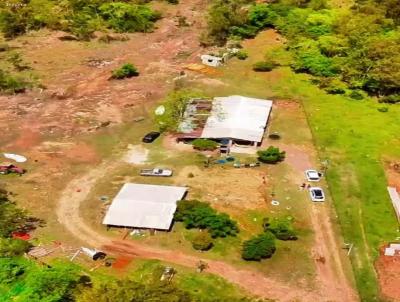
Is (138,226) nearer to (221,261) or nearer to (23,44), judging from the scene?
(221,261)

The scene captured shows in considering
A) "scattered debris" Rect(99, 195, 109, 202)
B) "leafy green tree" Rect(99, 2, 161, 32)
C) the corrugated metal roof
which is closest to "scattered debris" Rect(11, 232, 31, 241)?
"scattered debris" Rect(99, 195, 109, 202)

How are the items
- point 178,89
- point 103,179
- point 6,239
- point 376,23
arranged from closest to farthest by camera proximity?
1. point 6,239
2. point 103,179
3. point 178,89
4. point 376,23

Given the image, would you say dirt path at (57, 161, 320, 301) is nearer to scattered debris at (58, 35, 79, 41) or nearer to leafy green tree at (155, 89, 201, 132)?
leafy green tree at (155, 89, 201, 132)

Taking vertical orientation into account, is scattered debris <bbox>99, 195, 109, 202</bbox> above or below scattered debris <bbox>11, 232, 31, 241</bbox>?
above

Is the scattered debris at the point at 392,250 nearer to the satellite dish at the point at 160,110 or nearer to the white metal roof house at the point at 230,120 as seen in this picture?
the white metal roof house at the point at 230,120

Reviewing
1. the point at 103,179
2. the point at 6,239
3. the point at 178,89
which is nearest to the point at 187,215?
the point at 103,179

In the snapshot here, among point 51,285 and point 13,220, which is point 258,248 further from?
point 13,220

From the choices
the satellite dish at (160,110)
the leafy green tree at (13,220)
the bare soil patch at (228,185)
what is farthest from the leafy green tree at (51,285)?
the satellite dish at (160,110)
